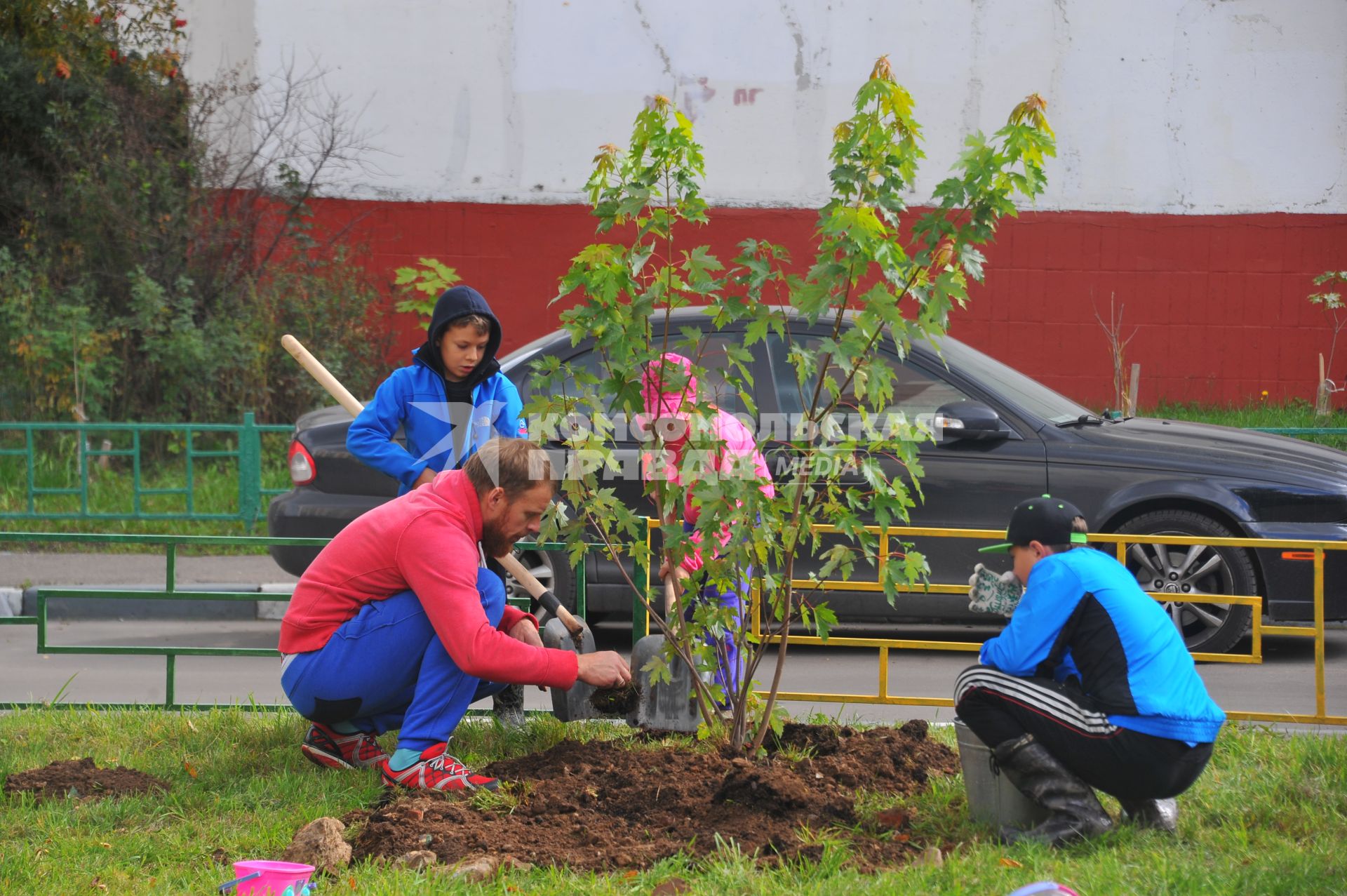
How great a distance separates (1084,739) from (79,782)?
2.97 metres

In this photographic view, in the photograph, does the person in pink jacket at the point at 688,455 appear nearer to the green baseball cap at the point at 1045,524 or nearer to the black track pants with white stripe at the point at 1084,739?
the green baseball cap at the point at 1045,524

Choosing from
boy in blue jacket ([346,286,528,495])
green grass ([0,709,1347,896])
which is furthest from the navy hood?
green grass ([0,709,1347,896])

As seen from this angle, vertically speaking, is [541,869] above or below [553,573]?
below

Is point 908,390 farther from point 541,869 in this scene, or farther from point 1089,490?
point 541,869

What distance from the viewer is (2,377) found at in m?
11.0

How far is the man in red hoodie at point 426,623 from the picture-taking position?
3.78 meters

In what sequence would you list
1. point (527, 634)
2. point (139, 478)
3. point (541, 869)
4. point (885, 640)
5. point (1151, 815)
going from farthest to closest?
1. point (139, 478)
2. point (885, 640)
3. point (527, 634)
4. point (1151, 815)
5. point (541, 869)

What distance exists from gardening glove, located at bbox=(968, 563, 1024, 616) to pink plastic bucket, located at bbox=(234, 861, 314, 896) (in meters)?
1.97

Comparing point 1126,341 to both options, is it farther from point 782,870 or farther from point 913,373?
point 782,870

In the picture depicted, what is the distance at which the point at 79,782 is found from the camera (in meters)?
4.02

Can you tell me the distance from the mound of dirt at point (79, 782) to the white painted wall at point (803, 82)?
33.1 feet

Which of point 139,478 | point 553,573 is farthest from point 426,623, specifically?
point 139,478

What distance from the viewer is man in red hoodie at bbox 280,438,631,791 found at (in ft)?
12.4

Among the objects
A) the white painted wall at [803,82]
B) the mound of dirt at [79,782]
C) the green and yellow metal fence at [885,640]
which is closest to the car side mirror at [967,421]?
the green and yellow metal fence at [885,640]
